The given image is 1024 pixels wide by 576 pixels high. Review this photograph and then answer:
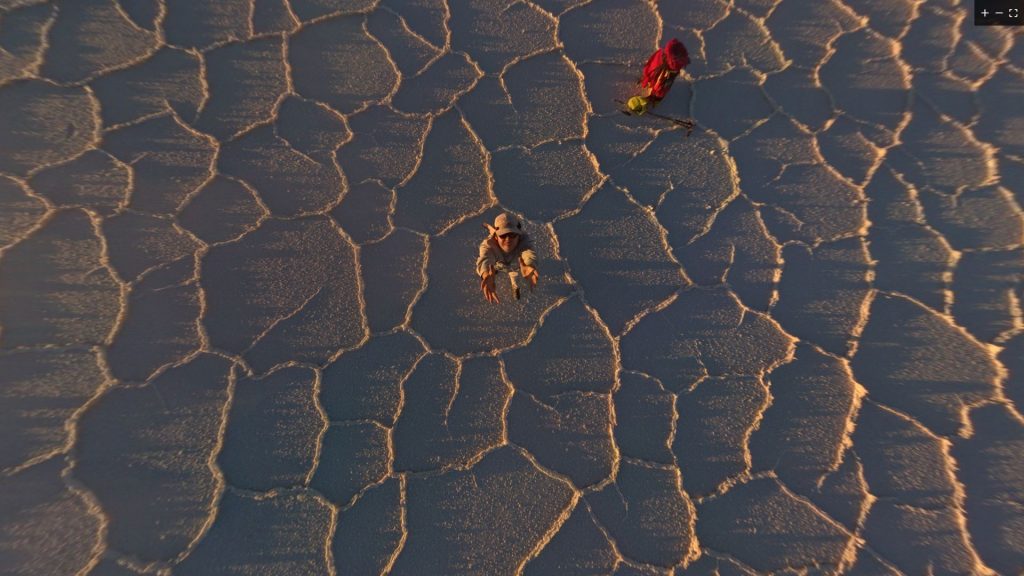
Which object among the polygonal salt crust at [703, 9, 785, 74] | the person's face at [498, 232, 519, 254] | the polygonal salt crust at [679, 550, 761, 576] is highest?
the polygonal salt crust at [703, 9, 785, 74]

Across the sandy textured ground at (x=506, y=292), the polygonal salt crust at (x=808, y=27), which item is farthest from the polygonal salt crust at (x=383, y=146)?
the polygonal salt crust at (x=808, y=27)

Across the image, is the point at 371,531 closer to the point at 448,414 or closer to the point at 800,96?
the point at 448,414

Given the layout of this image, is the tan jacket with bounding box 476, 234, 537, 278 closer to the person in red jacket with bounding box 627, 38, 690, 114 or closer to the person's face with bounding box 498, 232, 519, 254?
the person's face with bounding box 498, 232, 519, 254

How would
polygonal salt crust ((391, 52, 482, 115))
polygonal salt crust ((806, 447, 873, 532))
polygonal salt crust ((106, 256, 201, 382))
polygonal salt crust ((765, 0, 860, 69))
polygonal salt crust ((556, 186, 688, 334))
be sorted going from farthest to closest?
1. polygonal salt crust ((765, 0, 860, 69))
2. polygonal salt crust ((391, 52, 482, 115))
3. polygonal salt crust ((556, 186, 688, 334))
4. polygonal salt crust ((106, 256, 201, 382))
5. polygonal salt crust ((806, 447, 873, 532))

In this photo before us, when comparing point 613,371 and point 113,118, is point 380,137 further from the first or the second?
point 613,371

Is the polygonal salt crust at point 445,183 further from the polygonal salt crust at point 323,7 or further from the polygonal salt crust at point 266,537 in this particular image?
the polygonal salt crust at point 266,537

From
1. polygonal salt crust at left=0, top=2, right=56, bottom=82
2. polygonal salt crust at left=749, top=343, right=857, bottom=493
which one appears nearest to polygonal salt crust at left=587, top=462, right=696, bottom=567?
polygonal salt crust at left=749, top=343, right=857, bottom=493
